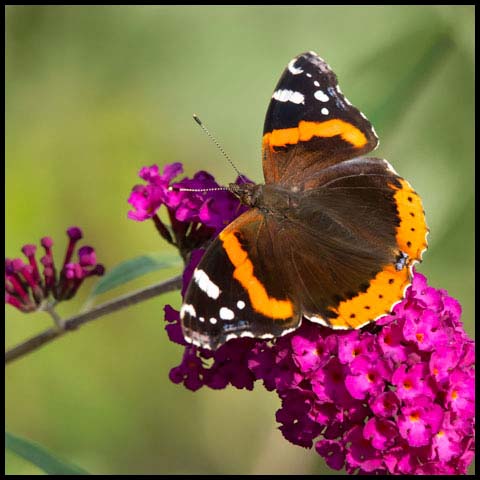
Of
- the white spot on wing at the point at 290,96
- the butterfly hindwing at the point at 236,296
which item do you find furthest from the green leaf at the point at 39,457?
the white spot on wing at the point at 290,96

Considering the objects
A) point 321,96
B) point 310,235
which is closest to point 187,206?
point 310,235

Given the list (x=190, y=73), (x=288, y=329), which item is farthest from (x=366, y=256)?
(x=190, y=73)

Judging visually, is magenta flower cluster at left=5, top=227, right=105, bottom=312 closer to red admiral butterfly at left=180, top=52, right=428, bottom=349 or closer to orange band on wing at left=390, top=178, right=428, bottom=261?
red admiral butterfly at left=180, top=52, right=428, bottom=349

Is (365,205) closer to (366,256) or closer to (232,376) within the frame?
(366,256)

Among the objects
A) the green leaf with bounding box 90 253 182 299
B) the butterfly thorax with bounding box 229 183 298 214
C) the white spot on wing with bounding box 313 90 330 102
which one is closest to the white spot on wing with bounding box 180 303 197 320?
the butterfly thorax with bounding box 229 183 298 214

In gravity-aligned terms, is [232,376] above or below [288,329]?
below

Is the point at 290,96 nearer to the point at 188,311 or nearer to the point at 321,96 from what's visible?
the point at 321,96
